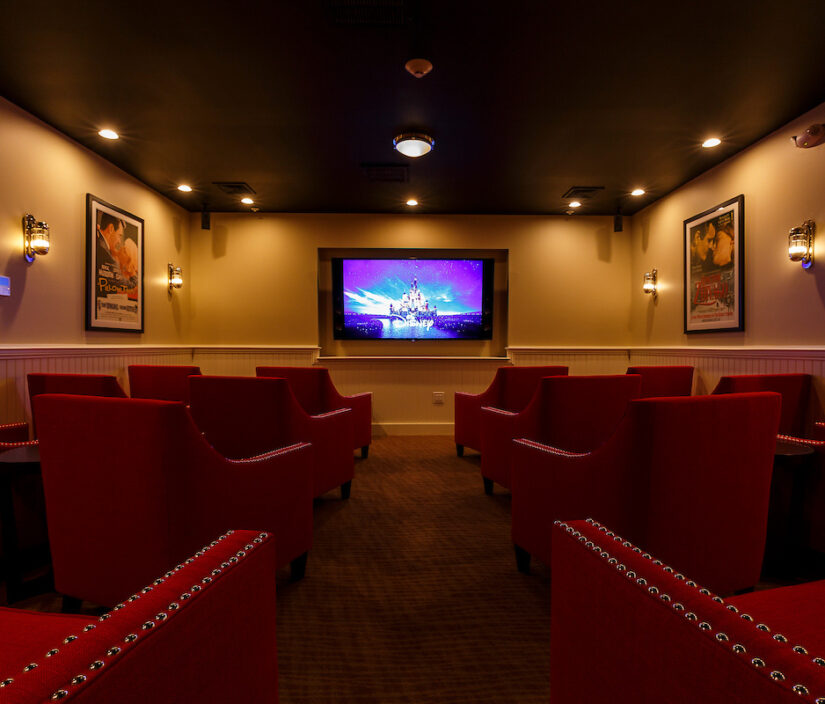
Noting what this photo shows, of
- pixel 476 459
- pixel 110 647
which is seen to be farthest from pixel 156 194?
pixel 110 647

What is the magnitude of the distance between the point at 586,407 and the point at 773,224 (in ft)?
9.25

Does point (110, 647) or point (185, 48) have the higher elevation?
point (185, 48)

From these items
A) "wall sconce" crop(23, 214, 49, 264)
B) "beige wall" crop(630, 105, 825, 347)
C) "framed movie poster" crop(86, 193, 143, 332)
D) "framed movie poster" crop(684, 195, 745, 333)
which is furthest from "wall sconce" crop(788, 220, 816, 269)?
"framed movie poster" crop(86, 193, 143, 332)

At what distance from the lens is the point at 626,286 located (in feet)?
19.3

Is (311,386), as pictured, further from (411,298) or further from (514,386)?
(411,298)

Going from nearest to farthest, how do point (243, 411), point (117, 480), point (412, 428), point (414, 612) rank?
point (117, 480) < point (414, 612) < point (243, 411) < point (412, 428)

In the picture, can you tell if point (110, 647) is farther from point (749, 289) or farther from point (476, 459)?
point (749, 289)

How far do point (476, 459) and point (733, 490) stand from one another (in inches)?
115

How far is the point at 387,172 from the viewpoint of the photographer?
173 inches

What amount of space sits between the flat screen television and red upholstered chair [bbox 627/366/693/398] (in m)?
2.27

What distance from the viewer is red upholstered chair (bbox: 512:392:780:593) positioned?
1.38 meters

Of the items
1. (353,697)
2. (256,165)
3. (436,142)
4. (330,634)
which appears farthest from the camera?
(256,165)

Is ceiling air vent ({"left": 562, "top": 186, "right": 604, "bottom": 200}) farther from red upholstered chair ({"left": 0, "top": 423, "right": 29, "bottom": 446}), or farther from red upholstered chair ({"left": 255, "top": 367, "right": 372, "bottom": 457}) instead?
red upholstered chair ({"left": 0, "top": 423, "right": 29, "bottom": 446})

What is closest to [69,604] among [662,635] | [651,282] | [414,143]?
[662,635]
